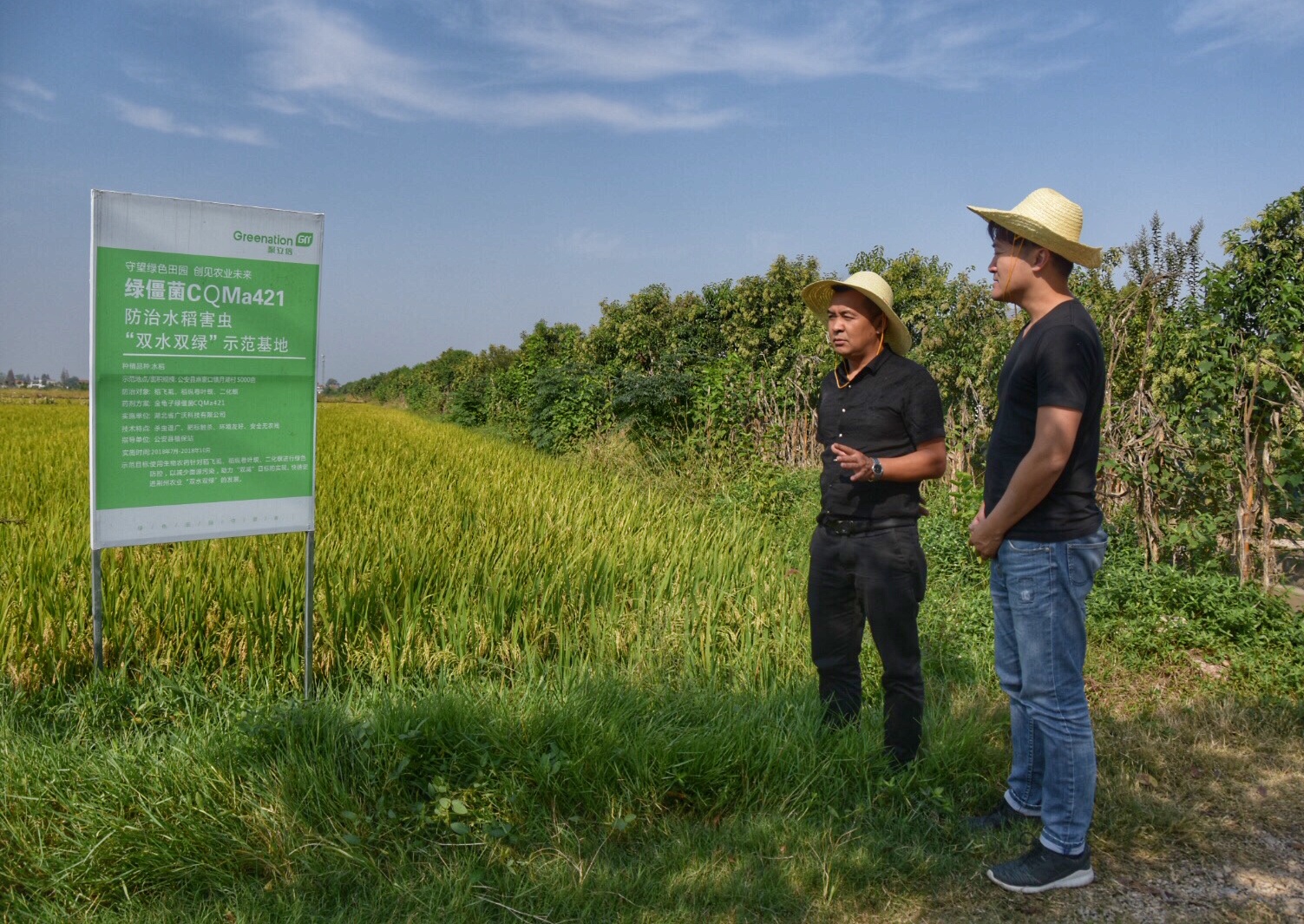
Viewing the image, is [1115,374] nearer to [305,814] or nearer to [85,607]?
[305,814]

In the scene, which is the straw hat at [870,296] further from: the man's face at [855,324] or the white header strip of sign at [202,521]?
the white header strip of sign at [202,521]

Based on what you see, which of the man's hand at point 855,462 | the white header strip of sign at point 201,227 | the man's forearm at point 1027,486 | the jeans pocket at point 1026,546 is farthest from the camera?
the white header strip of sign at point 201,227

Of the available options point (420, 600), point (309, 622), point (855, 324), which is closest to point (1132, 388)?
point (855, 324)

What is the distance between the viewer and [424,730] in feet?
8.66

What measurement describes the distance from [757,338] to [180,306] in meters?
10.6

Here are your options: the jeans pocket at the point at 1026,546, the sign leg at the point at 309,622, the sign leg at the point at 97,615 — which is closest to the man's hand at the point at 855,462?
the jeans pocket at the point at 1026,546

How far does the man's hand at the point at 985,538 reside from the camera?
7.52 ft

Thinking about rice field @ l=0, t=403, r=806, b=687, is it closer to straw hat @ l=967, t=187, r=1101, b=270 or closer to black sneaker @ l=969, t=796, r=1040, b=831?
black sneaker @ l=969, t=796, r=1040, b=831

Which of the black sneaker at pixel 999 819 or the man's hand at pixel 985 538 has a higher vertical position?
the man's hand at pixel 985 538

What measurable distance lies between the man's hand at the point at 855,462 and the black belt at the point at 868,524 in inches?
6.7

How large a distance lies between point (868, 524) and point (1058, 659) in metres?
0.64

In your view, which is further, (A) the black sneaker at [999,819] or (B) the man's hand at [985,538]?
(A) the black sneaker at [999,819]

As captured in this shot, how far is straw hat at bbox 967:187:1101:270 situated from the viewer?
87.7 inches

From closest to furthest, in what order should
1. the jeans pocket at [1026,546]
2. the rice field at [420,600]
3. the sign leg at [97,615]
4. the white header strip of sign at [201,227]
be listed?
1. the jeans pocket at [1026,546]
2. the white header strip of sign at [201,227]
3. the sign leg at [97,615]
4. the rice field at [420,600]
